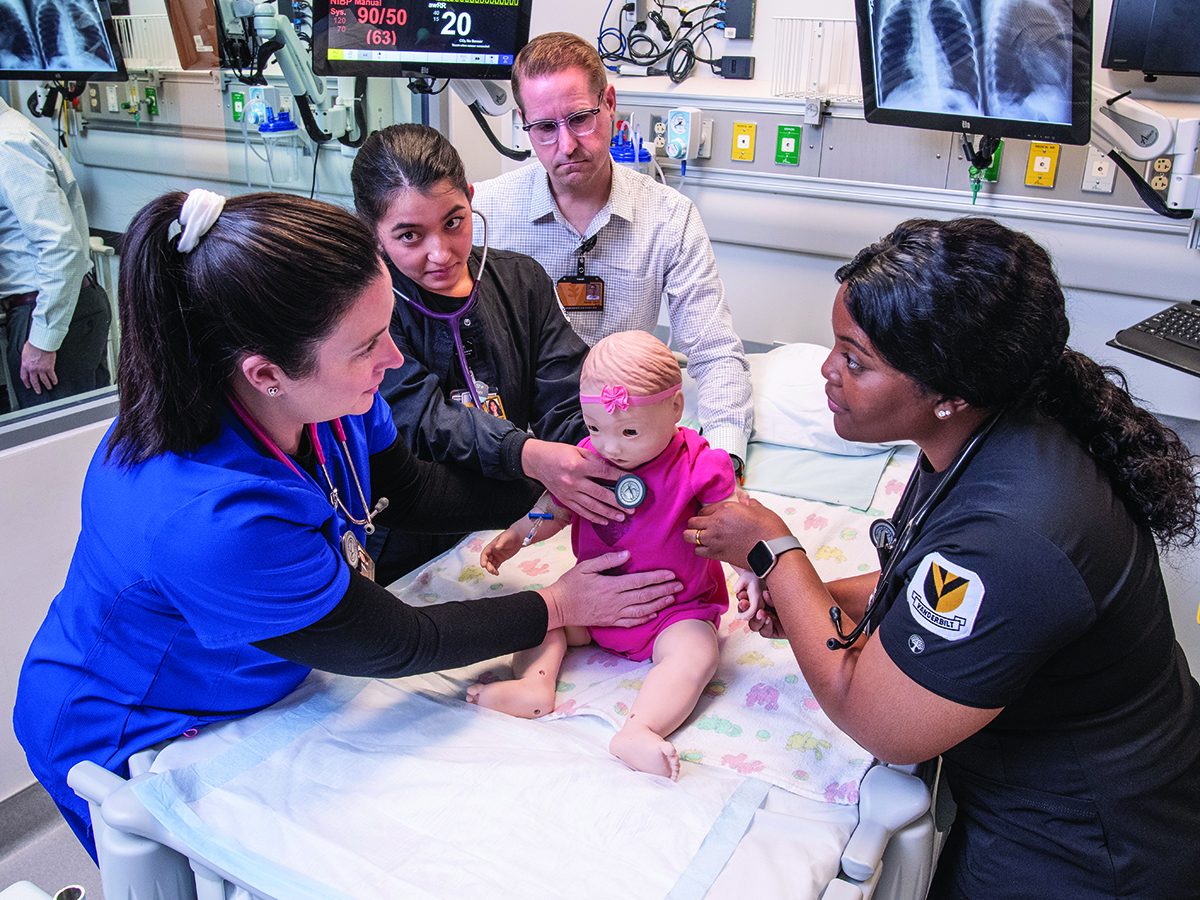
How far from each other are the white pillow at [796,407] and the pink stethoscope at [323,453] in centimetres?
119

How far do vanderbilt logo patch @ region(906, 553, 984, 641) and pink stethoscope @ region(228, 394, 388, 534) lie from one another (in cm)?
73

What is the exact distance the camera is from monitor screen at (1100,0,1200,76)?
94.8 inches

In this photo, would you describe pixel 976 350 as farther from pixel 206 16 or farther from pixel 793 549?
pixel 206 16

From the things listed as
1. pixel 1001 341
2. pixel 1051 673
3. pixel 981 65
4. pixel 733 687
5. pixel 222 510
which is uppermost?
pixel 981 65

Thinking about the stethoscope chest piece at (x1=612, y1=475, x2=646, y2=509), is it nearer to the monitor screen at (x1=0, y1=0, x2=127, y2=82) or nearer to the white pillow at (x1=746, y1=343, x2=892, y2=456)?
the white pillow at (x1=746, y1=343, x2=892, y2=456)

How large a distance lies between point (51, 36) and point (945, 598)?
236 cm

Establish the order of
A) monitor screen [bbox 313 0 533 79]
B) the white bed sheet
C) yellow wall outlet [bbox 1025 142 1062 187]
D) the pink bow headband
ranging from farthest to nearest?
yellow wall outlet [bbox 1025 142 1062 187], monitor screen [bbox 313 0 533 79], the pink bow headband, the white bed sheet

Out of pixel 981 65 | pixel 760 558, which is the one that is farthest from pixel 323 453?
pixel 981 65

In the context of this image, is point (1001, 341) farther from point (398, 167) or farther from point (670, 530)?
point (398, 167)

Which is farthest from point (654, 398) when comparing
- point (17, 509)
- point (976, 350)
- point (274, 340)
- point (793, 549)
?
point (17, 509)

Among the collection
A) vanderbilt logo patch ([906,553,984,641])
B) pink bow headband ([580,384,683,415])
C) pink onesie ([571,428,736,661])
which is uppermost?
pink bow headband ([580,384,683,415])

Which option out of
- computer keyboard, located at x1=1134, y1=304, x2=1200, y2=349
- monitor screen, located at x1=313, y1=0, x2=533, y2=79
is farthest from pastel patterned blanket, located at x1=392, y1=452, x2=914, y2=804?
monitor screen, located at x1=313, y1=0, x2=533, y2=79

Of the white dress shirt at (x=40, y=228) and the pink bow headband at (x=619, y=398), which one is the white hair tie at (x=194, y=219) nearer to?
the pink bow headband at (x=619, y=398)

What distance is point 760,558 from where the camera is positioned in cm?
141
